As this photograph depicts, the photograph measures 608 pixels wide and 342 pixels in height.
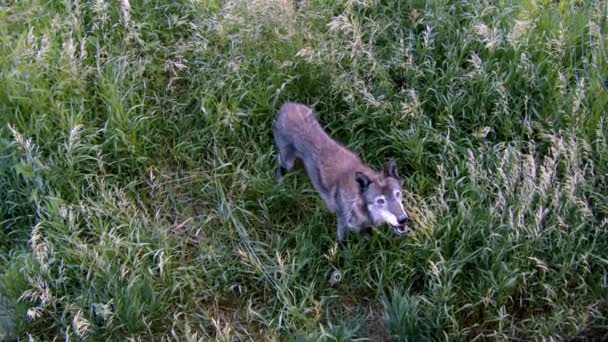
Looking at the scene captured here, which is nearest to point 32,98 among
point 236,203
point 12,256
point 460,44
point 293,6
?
point 12,256

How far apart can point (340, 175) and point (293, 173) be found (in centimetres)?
64

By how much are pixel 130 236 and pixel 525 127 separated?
350cm

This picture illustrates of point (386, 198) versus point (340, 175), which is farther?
point (340, 175)

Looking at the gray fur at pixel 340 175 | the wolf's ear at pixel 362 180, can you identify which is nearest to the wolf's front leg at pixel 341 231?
the gray fur at pixel 340 175

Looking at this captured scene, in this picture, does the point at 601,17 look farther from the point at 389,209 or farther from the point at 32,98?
the point at 32,98

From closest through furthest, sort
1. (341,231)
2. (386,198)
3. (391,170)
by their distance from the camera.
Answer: (386,198)
(391,170)
(341,231)

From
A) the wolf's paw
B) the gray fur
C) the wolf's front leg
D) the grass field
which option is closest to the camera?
the grass field

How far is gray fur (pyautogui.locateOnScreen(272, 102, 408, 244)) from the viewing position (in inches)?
202

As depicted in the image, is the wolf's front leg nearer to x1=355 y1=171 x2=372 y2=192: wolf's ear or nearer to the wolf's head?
the wolf's head

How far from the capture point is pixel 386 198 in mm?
5105

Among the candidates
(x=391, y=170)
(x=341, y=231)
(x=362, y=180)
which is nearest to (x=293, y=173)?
(x=341, y=231)

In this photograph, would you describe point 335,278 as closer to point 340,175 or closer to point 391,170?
point 340,175

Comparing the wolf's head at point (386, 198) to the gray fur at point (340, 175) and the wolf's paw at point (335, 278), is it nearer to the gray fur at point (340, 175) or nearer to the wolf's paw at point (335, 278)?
the gray fur at point (340, 175)

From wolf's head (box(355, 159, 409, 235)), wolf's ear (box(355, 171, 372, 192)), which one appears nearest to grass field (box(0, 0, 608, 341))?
wolf's head (box(355, 159, 409, 235))
